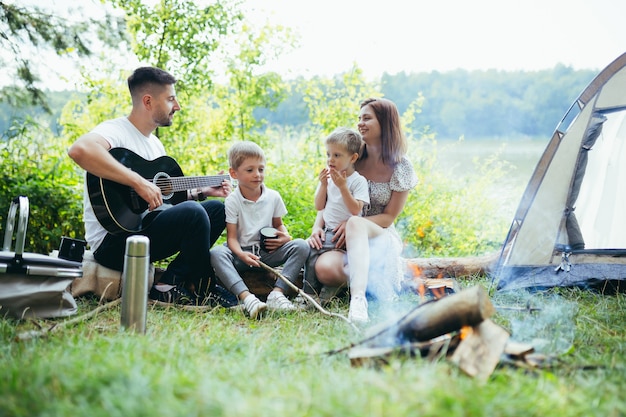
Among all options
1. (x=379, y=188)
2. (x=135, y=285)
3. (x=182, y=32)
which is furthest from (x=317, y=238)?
(x=182, y=32)

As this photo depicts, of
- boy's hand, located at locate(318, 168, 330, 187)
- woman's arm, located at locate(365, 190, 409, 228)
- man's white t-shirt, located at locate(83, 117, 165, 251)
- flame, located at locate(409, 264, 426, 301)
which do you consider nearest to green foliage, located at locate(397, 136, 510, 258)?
flame, located at locate(409, 264, 426, 301)

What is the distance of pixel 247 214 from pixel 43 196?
258 centimetres

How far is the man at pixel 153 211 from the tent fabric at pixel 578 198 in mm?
2245

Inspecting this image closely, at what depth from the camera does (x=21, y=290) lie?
2.92 metres

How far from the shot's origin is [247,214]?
12.1ft

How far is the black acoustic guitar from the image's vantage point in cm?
328

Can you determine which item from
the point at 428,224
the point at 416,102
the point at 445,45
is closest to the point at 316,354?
the point at 428,224

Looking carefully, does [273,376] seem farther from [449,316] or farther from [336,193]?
[336,193]

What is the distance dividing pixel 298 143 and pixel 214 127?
1.12m

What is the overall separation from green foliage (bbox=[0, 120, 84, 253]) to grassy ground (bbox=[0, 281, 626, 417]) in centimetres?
242

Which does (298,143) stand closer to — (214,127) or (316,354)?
(214,127)

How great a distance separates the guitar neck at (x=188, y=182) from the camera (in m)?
3.69

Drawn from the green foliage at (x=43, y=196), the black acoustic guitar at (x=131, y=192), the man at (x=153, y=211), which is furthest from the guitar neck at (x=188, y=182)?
the green foliage at (x=43, y=196)

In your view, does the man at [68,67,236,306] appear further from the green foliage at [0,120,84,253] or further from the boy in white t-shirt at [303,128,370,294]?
the green foliage at [0,120,84,253]
